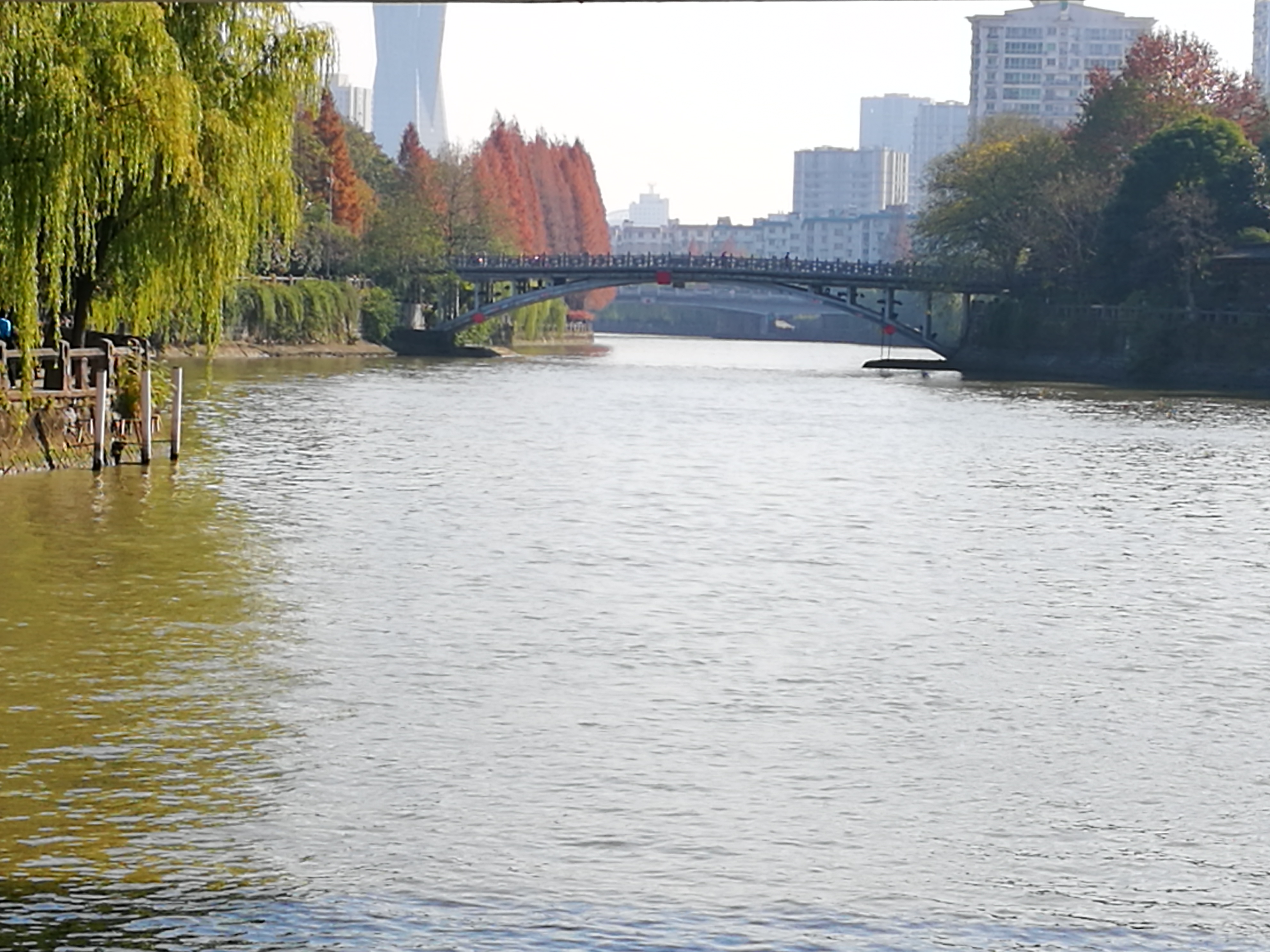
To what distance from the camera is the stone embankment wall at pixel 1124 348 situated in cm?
7356

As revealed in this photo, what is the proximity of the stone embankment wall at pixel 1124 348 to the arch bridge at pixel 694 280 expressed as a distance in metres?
4.37

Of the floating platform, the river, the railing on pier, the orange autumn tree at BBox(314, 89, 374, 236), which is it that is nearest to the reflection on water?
the river

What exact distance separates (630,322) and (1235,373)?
109 metres

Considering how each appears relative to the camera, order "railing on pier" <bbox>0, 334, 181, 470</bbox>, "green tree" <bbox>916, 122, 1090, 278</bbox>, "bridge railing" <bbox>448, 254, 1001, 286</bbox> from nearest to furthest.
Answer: "railing on pier" <bbox>0, 334, 181, 470</bbox> → "green tree" <bbox>916, 122, 1090, 278</bbox> → "bridge railing" <bbox>448, 254, 1001, 286</bbox>

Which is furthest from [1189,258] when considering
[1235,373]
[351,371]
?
[351,371]

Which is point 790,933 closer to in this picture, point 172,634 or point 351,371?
point 172,634

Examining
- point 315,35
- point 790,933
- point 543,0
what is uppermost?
point 315,35

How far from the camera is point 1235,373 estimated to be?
7306 centimetres

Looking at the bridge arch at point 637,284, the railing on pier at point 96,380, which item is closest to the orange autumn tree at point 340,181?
the bridge arch at point 637,284

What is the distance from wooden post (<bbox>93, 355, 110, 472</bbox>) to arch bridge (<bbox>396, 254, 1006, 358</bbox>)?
64.4m

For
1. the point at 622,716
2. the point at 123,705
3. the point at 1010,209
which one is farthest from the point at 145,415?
the point at 1010,209

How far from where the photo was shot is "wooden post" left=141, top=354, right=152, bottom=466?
30422 millimetres

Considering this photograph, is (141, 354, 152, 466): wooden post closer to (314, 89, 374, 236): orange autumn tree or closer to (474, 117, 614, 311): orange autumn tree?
(314, 89, 374, 236): orange autumn tree

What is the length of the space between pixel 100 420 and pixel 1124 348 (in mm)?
55382
